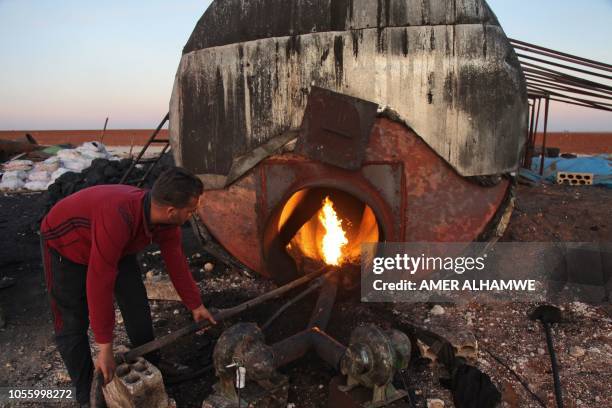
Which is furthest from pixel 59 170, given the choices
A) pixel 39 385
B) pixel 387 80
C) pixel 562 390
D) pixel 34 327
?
pixel 562 390

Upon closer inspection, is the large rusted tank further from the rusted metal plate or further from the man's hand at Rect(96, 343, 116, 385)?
the man's hand at Rect(96, 343, 116, 385)

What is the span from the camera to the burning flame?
4.87 meters

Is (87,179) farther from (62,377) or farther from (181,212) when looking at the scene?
(181,212)

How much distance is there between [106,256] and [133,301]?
0.86 metres

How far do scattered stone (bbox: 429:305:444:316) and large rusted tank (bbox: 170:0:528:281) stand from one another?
0.68 metres

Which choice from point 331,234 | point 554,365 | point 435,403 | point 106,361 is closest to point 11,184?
point 331,234

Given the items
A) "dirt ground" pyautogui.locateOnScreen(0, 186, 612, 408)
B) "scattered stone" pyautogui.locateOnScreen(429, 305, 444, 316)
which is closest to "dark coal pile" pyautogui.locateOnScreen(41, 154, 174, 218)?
"dirt ground" pyautogui.locateOnScreen(0, 186, 612, 408)

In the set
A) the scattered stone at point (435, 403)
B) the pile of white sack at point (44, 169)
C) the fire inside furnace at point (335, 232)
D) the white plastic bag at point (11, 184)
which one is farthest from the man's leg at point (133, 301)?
the white plastic bag at point (11, 184)

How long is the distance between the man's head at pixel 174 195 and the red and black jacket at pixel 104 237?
0.36 feet

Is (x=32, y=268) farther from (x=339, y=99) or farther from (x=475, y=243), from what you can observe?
(x=475, y=243)

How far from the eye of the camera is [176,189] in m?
2.48

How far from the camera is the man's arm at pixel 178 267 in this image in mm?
2998

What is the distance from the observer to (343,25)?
3.93 metres

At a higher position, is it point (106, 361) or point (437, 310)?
point (106, 361)
